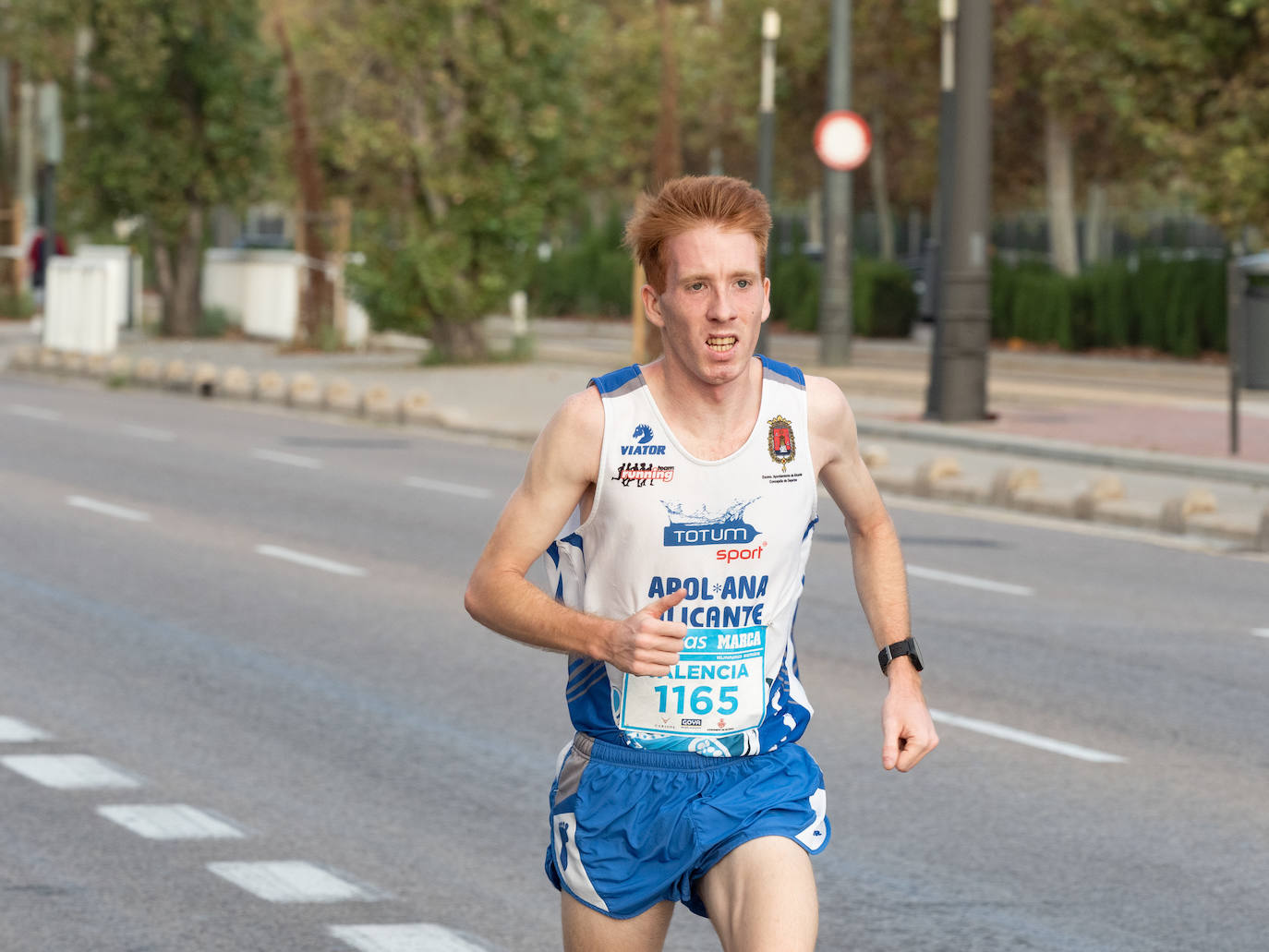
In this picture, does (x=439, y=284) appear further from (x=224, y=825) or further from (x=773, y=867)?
(x=773, y=867)

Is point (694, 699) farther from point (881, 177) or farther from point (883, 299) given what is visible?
point (881, 177)

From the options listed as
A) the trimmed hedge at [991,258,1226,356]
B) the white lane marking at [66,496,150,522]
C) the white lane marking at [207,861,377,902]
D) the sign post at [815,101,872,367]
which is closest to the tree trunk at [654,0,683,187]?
the sign post at [815,101,872,367]

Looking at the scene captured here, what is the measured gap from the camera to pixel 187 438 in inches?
901

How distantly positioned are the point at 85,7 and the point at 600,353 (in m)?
9.96

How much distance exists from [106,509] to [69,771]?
28.3 feet

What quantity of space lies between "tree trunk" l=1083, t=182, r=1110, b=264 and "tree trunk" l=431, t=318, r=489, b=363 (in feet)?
99.9

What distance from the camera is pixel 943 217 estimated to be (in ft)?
77.9

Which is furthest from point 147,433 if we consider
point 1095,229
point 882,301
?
point 1095,229

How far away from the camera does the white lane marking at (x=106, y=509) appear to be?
16.2 meters

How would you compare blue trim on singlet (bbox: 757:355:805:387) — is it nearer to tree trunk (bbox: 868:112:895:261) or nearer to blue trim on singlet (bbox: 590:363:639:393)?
blue trim on singlet (bbox: 590:363:639:393)

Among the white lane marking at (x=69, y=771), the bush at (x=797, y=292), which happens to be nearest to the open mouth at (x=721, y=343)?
the white lane marking at (x=69, y=771)

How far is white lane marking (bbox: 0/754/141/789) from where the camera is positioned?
8.07m

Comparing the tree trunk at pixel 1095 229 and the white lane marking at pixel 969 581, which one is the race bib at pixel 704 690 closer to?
the white lane marking at pixel 969 581

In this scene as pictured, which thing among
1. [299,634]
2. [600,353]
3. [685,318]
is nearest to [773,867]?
[685,318]
